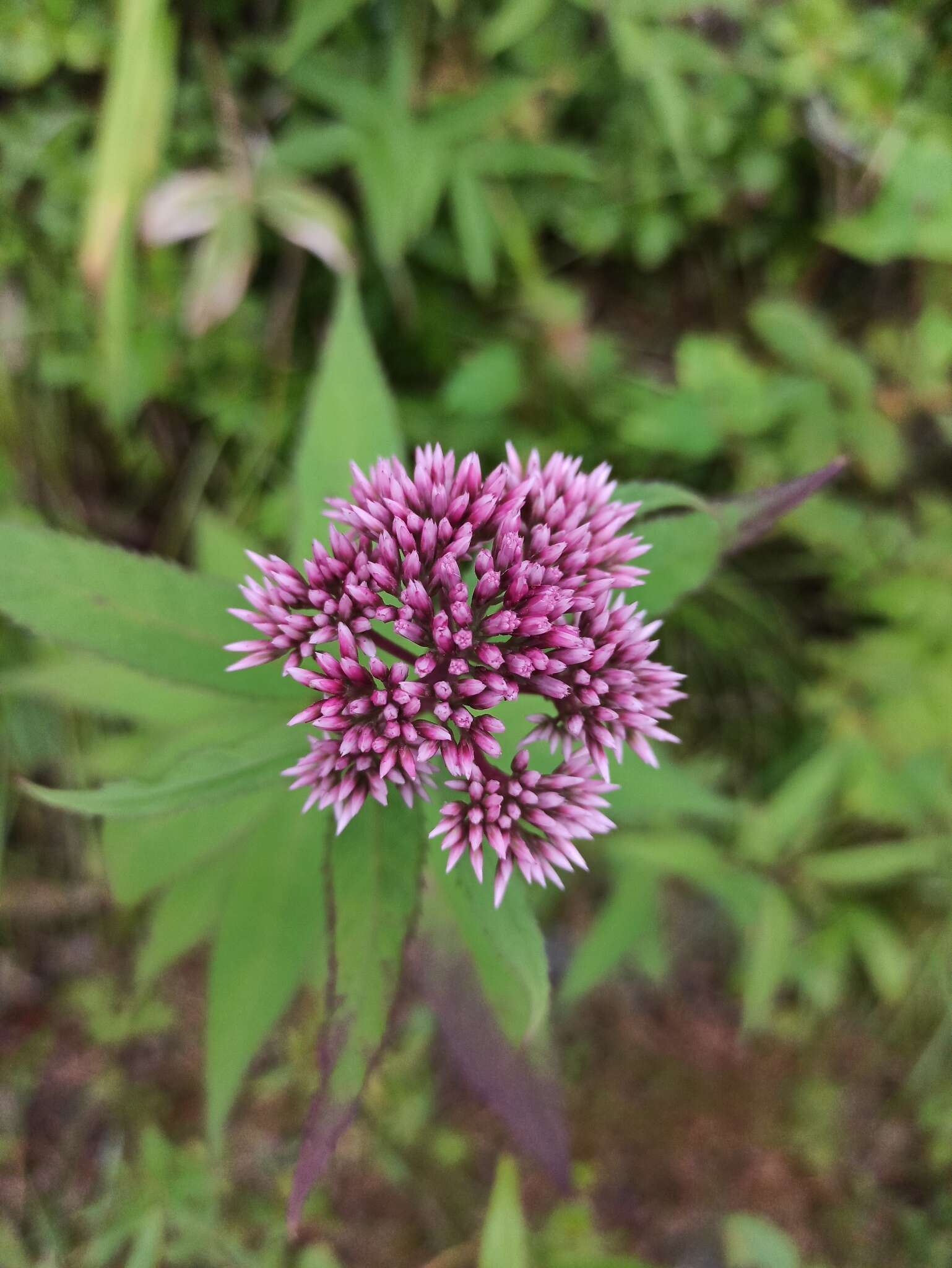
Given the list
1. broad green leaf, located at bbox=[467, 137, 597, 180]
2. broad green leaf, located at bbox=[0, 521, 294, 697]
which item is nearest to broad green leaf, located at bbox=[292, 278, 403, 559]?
broad green leaf, located at bbox=[0, 521, 294, 697]

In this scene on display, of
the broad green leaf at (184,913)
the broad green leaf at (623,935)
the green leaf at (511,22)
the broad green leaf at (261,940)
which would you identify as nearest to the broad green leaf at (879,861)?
the broad green leaf at (623,935)

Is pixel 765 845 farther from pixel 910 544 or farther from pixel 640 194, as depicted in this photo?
pixel 640 194

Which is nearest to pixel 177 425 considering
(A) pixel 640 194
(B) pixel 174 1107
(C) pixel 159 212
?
(C) pixel 159 212

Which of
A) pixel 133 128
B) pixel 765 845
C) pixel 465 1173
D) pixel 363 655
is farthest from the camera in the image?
pixel 465 1173

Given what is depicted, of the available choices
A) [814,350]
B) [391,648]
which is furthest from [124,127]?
[814,350]

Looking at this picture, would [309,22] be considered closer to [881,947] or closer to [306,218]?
[306,218]

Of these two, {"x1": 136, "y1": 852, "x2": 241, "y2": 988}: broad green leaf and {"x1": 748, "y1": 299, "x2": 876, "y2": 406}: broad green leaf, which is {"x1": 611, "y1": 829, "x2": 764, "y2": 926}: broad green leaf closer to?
{"x1": 136, "y1": 852, "x2": 241, "y2": 988}: broad green leaf

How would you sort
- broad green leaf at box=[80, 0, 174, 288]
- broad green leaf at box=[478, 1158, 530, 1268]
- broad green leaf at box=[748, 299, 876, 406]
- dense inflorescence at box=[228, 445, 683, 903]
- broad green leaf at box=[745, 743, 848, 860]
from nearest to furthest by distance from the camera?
dense inflorescence at box=[228, 445, 683, 903]
broad green leaf at box=[478, 1158, 530, 1268]
broad green leaf at box=[80, 0, 174, 288]
broad green leaf at box=[745, 743, 848, 860]
broad green leaf at box=[748, 299, 876, 406]
